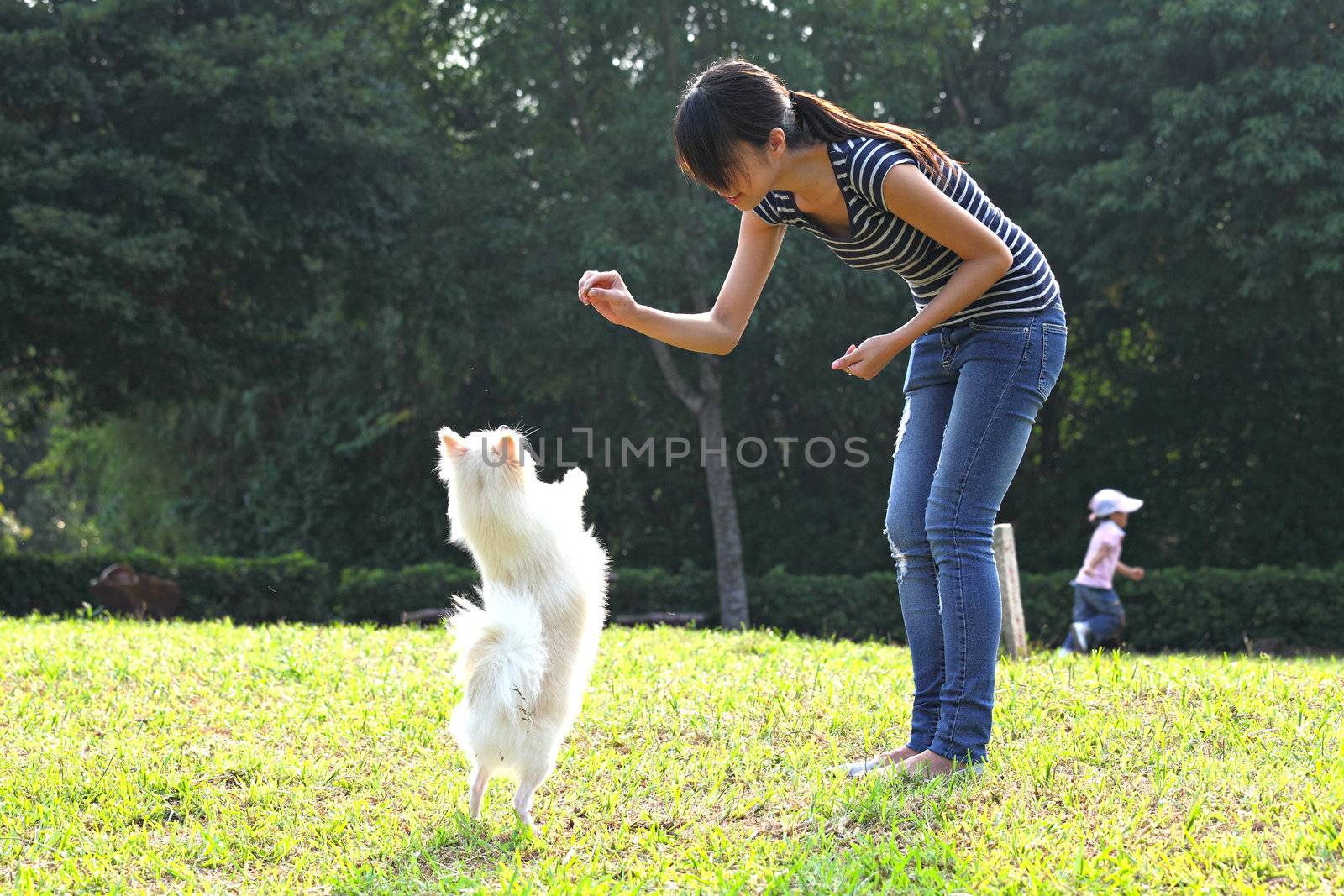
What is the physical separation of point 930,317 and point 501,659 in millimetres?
1567

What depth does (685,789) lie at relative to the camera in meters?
3.94

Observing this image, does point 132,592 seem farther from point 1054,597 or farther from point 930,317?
point 930,317

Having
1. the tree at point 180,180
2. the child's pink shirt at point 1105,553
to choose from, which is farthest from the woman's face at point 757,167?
the tree at point 180,180

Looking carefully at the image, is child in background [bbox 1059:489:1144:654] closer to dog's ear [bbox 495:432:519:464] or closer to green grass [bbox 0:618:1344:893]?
green grass [bbox 0:618:1344:893]

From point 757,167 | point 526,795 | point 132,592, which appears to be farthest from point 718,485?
point 757,167

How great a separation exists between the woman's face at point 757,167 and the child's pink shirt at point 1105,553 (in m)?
8.06

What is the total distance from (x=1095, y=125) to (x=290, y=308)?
417 inches

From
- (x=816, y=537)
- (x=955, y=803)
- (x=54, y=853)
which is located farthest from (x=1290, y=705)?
(x=816, y=537)

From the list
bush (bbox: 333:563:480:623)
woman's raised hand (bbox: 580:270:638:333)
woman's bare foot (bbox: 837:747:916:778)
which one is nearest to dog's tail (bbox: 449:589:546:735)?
woman's raised hand (bbox: 580:270:638:333)

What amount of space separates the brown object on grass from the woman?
11.4 meters

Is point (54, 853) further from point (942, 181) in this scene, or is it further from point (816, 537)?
point (816, 537)

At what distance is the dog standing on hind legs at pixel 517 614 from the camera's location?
3430 millimetres

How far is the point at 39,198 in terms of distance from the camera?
41.7ft

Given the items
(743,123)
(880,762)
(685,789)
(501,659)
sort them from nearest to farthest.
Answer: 1. (743,123)
2. (501,659)
3. (880,762)
4. (685,789)
